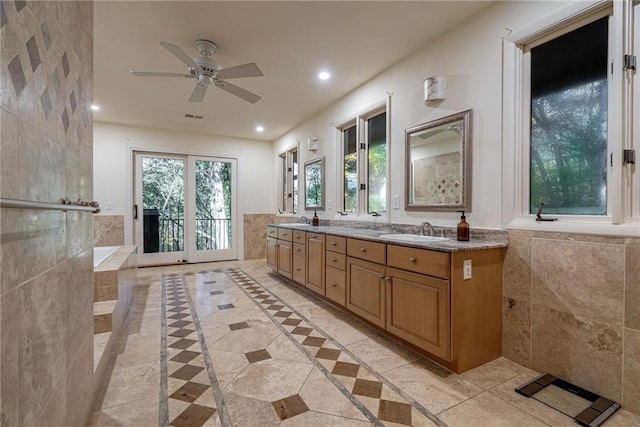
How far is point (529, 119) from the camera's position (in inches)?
77.0

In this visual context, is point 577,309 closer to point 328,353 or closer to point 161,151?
point 328,353

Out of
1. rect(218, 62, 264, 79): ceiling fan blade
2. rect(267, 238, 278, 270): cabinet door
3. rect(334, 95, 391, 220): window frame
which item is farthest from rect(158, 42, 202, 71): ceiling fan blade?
rect(267, 238, 278, 270): cabinet door

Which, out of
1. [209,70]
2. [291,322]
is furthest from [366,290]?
[209,70]

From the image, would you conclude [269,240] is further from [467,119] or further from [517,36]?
[517,36]

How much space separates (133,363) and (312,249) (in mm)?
1906

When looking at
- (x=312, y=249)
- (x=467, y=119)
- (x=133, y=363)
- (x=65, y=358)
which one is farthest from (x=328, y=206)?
(x=65, y=358)

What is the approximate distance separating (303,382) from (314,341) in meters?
0.55

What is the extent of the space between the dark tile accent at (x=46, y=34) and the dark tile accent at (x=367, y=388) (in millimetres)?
2022

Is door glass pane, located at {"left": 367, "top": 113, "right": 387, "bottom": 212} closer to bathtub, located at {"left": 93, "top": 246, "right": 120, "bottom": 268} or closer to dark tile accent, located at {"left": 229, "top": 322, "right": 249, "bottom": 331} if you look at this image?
dark tile accent, located at {"left": 229, "top": 322, "right": 249, "bottom": 331}

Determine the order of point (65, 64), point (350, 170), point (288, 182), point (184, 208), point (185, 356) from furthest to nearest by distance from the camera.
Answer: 1. point (288, 182)
2. point (184, 208)
3. point (350, 170)
4. point (185, 356)
5. point (65, 64)

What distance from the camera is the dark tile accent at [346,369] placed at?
1.82m

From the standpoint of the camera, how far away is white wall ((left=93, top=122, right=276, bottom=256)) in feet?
16.1

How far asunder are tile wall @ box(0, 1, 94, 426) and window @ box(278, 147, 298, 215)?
13.3 ft

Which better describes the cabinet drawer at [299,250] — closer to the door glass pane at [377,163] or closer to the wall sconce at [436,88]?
the door glass pane at [377,163]
